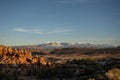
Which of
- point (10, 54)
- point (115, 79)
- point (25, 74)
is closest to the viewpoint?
point (115, 79)

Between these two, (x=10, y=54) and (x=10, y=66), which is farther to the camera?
(x=10, y=54)

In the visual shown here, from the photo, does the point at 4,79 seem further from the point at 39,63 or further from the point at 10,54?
the point at 10,54

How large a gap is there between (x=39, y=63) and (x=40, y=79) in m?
14.1

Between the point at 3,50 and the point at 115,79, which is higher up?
the point at 3,50

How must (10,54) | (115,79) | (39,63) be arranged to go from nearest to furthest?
1. (115,79)
2. (39,63)
3. (10,54)

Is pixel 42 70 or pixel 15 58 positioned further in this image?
pixel 15 58

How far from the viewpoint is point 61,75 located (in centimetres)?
3147

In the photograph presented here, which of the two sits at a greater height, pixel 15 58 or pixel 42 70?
pixel 15 58

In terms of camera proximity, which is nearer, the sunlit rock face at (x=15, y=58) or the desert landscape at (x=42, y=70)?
the desert landscape at (x=42, y=70)

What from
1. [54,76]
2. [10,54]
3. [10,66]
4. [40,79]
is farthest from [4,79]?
[10,54]

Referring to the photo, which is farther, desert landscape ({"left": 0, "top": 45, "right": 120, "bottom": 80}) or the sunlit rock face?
the sunlit rock face

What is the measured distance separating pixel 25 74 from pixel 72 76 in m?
6.44

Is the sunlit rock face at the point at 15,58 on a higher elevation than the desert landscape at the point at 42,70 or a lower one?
higher

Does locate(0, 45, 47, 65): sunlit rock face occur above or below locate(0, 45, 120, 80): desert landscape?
above
